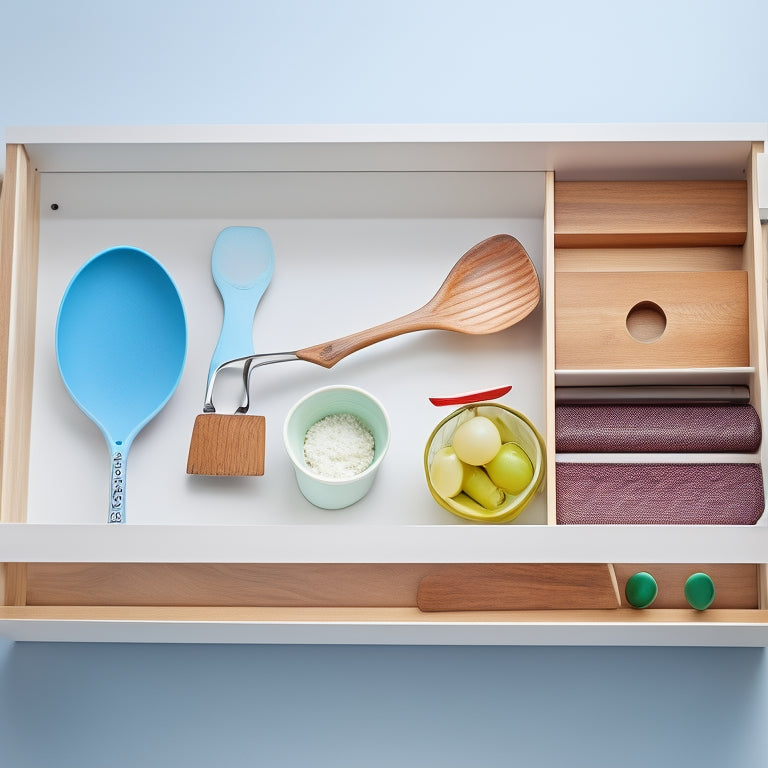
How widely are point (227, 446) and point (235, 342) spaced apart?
0.14 m

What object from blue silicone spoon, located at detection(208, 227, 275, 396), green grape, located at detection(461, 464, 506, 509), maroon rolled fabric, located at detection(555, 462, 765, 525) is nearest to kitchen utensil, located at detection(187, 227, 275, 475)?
blue silicone spoon, located at detection(208, 227, 275, 396)

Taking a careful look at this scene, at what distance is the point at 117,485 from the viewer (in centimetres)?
97

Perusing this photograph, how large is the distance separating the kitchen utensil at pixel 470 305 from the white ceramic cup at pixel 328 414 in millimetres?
48

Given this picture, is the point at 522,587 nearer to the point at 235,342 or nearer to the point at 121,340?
the point at 235,342

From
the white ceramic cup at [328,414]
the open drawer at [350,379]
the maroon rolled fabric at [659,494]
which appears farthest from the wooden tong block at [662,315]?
the white ceramic cup at [328,414]

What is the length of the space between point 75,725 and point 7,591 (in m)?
0.21

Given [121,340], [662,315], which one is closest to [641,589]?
[662,315]

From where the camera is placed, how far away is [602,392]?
3.32 ft

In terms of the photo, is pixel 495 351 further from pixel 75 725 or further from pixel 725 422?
pixel 75 725

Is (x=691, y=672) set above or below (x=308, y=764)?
above

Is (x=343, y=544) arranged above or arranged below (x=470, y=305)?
below

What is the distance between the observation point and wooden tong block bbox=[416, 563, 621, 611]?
94 cm
